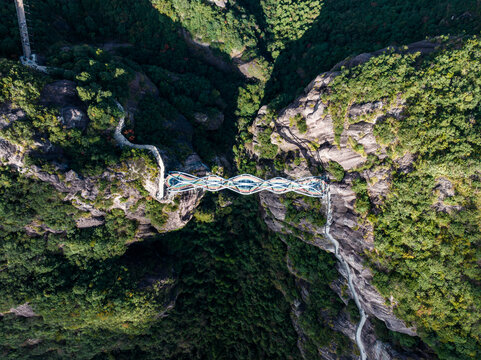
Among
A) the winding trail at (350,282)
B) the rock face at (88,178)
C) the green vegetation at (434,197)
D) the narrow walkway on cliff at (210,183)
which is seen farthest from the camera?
the narrow walkway on cliff at (210,183)

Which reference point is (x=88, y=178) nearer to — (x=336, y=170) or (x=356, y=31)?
(x=336, y=170)

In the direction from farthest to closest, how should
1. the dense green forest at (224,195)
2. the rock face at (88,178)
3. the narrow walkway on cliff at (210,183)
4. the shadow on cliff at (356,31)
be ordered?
the shadow on cliff at (356,31) → the narrow walkway on cliff at (210,183) → the rock face at (88,178) → the dense green forest at (224,195)

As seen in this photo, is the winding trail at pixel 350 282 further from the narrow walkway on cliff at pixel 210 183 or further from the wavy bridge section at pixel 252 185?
the wavy bridge section at pixel 252 185

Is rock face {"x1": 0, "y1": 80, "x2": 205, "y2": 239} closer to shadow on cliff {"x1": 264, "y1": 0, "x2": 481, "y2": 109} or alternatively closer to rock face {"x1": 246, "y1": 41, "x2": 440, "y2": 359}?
rock face {"x1": 246, "y1": 41, "x2": 440, "y2": 359}

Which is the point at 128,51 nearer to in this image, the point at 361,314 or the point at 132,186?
the point at 132,186

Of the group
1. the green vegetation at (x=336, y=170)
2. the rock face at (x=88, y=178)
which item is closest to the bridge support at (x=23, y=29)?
the rock face at (x=88, y=178)

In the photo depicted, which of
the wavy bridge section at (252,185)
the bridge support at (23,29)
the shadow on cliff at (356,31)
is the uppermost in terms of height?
the shadow on cliff at (356,31)

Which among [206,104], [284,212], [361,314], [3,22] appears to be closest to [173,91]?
[206,104]
